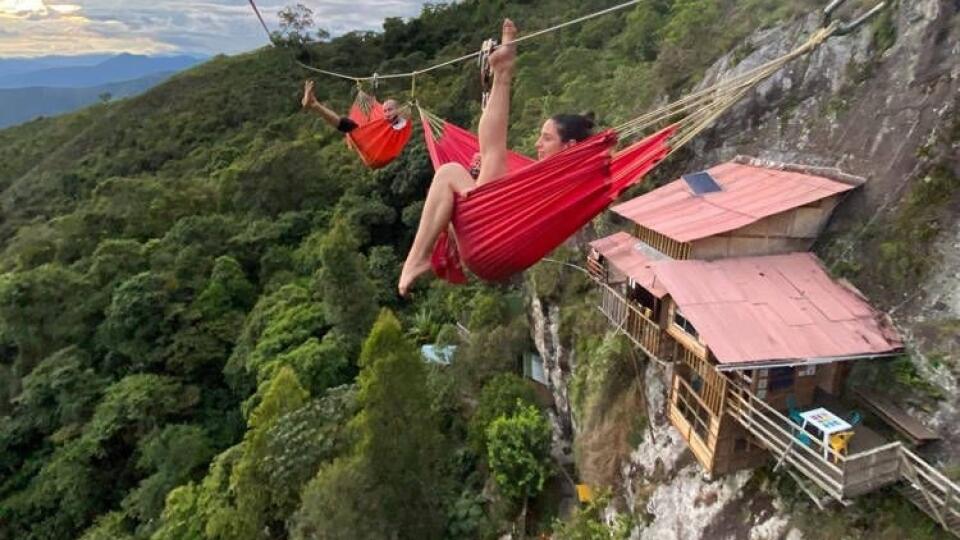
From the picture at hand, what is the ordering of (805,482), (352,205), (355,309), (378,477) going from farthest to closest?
(352,205), (355,309), (378,477), (805,482)

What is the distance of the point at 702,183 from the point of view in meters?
6.48

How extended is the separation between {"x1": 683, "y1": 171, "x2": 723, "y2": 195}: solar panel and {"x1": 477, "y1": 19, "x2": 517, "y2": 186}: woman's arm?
13.9 feet

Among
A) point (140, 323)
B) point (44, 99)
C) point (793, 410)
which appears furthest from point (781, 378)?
point (44, 99)

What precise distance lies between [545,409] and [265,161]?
13908 millimetres

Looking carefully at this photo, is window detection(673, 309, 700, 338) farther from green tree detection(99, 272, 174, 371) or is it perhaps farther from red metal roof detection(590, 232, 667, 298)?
green tree detection(99, 272, 174, 371)

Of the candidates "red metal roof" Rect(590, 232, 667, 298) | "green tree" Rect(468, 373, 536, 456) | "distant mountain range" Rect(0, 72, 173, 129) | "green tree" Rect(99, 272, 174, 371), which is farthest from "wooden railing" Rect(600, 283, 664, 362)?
"distant mountain range" Rect(0, 72, 173, 129)

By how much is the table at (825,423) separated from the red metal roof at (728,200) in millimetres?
1715

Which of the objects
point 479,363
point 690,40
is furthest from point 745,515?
point 690,40

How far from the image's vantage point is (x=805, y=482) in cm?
480

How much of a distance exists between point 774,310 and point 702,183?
1.89 metres

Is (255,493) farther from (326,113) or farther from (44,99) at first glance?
(44,99)

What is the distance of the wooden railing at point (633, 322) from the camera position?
245 inches

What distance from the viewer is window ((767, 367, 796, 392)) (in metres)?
5.03

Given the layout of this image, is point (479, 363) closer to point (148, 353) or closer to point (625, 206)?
point (625, 206)
